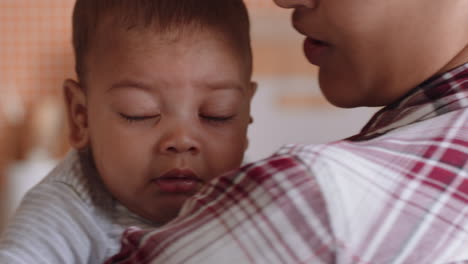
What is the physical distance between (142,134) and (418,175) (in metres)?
0.40

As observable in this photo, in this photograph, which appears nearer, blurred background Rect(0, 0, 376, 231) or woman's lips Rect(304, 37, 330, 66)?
woman's lips Rect(304, 37, 330, 66)

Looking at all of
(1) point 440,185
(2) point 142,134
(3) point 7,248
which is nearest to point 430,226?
(1) point 440,185

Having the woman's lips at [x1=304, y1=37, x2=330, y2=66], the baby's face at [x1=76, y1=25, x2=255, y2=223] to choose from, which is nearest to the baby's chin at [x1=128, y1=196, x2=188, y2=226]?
the baby's face at [x1=76, y1=25, x2=255, y2=223]

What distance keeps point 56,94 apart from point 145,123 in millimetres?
877

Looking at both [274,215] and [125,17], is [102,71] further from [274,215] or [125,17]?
[274,215]

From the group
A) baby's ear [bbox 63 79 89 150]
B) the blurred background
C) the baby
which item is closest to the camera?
the baby

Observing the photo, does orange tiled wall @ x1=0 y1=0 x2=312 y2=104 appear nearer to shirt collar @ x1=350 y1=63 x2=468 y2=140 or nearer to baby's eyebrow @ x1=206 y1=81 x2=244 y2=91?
baby's eyebrow @ x1=206 y1=81 x2=244 y2=91

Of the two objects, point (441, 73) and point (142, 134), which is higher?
point (441, 73)

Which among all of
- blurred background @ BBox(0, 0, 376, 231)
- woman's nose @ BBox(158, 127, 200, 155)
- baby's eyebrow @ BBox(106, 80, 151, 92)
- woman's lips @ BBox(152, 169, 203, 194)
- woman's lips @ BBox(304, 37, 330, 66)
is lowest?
blurred background @ BBox(0, 0, 376, 231)

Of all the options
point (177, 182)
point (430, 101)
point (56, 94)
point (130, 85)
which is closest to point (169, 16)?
point (130, 85)

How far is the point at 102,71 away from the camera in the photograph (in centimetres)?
83

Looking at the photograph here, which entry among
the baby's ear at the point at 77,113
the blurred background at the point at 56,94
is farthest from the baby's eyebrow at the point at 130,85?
the blurred background at the point at 56,94

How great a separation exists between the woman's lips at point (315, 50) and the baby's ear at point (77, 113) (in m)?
0.34

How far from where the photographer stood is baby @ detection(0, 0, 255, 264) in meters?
0.79
